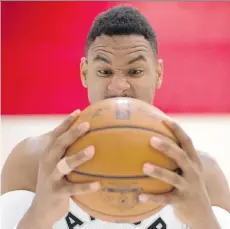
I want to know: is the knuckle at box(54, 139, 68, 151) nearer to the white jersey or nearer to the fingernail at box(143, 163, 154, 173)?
the fingernail at box(143, 163, 154, 173)

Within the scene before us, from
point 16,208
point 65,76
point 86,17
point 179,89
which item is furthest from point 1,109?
point 16,208

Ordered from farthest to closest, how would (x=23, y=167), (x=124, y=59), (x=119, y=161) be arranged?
(x=23, y=167), (x=124, y=59), (x=119, y=161)

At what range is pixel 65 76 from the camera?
2.11 m

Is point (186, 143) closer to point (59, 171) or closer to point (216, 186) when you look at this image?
point (59, 171)

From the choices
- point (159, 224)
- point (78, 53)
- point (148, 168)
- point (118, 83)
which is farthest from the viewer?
point (78, 53)

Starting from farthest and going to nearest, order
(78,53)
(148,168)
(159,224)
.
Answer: (78,53), (159,224), (148,168)

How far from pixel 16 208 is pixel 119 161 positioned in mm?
421

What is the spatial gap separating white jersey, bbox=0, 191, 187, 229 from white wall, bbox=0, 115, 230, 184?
959mm

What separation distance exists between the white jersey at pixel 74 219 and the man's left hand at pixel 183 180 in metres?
0.34

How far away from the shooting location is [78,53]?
6.89 feet

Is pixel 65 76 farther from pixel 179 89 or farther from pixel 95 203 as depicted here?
pixel 95 203

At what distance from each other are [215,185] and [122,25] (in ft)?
1.49

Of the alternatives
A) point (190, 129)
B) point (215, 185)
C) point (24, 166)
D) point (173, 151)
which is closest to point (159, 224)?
point (215, 185)

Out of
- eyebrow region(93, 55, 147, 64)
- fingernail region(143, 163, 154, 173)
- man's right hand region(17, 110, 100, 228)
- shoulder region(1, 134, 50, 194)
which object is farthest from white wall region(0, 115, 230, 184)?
fingernail region(143, 163, 154, 173)
